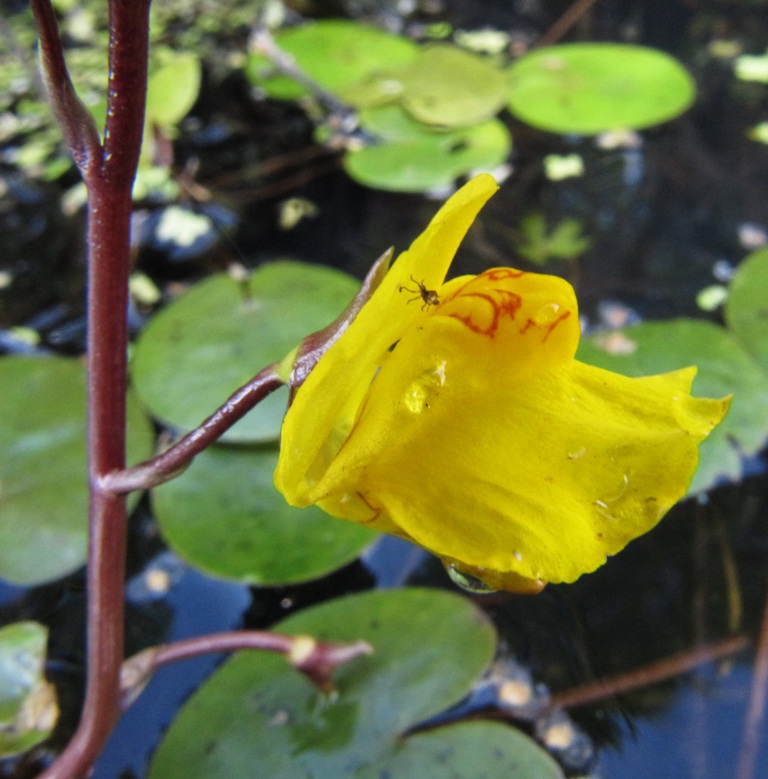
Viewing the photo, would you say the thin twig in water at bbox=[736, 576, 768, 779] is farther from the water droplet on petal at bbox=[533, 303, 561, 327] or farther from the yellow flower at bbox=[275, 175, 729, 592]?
the water droplet on petal at bbox=[533, 303, 561, 327]

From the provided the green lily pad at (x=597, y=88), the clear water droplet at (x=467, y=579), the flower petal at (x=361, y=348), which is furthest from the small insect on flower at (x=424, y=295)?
the green lily pad at (x=597, y=88)

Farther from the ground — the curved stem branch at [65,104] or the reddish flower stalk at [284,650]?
the curved stem branch at [65,104]

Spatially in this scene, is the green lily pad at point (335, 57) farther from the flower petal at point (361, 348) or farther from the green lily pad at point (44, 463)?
the flower petal at point (361, 348)

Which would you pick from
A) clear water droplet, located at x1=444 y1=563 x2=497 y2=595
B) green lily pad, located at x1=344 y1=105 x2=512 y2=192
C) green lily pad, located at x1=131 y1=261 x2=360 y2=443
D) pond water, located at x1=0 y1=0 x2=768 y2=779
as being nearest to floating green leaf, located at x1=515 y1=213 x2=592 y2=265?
pond water, located at x1=0 y1=0 x2=768 y2=779

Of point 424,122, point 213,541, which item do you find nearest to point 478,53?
point 424,122

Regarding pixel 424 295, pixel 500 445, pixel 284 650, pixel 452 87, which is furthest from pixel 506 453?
pixel 452 87

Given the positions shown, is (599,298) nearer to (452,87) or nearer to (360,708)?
(452,87)
